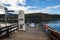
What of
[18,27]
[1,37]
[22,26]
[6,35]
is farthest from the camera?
[18,27]

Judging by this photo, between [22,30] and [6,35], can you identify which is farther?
[22,30]

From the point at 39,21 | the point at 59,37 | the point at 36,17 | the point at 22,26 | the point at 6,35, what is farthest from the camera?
the point at 39,21

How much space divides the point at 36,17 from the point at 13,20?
4.14 m

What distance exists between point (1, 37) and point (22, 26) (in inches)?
211

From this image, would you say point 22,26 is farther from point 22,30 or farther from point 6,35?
point 6,35

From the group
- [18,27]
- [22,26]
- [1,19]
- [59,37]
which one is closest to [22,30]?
[22,26]

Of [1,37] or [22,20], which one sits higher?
[22,20]

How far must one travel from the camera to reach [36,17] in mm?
25297

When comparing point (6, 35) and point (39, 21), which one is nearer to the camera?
point (6, 35)

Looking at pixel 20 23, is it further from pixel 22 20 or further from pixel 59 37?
pixel 59 37

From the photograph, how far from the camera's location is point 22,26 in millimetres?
14609

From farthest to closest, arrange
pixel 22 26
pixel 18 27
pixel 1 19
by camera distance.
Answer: pixel 1 19 → pixel 18 27 → pixel 22 26

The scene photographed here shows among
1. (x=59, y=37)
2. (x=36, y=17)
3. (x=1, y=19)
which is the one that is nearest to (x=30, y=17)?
(x=36, y=17)

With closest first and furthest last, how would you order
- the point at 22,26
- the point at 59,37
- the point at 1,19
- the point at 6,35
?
the point at 59,37, the point at 6,35, the point at 22,26, the point at 1,19
